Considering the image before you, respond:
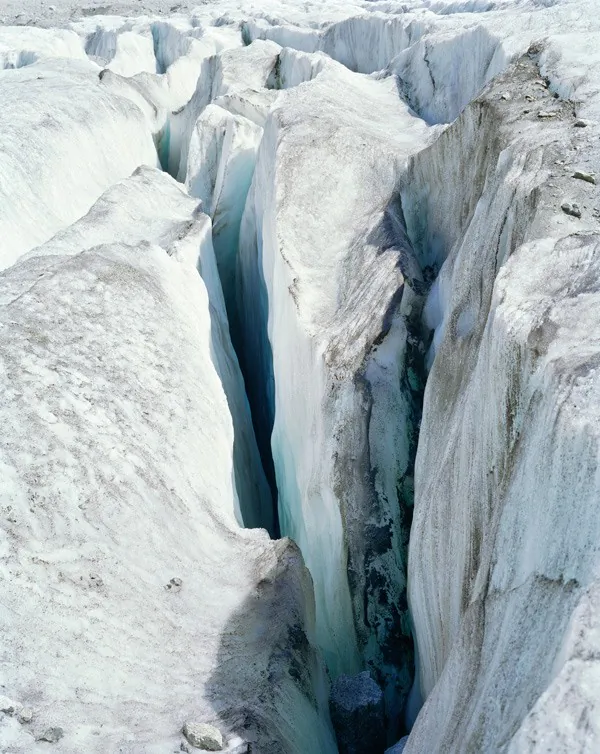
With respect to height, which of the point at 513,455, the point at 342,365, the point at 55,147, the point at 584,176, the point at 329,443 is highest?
the point at 584,176

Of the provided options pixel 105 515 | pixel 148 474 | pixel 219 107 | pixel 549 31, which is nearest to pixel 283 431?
pixel 148 474

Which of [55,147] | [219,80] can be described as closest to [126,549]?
[55,147]

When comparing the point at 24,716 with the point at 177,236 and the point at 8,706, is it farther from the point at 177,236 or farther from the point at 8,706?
the point at 177,236

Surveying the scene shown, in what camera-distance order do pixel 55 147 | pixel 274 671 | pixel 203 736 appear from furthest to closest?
pixel 55 147
pixel 274 671
pixel 203 736

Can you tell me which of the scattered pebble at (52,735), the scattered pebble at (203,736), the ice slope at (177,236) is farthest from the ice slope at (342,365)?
the scattered pebble at (52,735)

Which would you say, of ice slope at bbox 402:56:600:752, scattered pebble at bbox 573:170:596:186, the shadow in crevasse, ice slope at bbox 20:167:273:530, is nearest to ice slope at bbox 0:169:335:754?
the shadow in crevasse

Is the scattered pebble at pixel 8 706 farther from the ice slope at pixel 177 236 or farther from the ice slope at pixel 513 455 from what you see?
the ice slope at pixel 177 236
